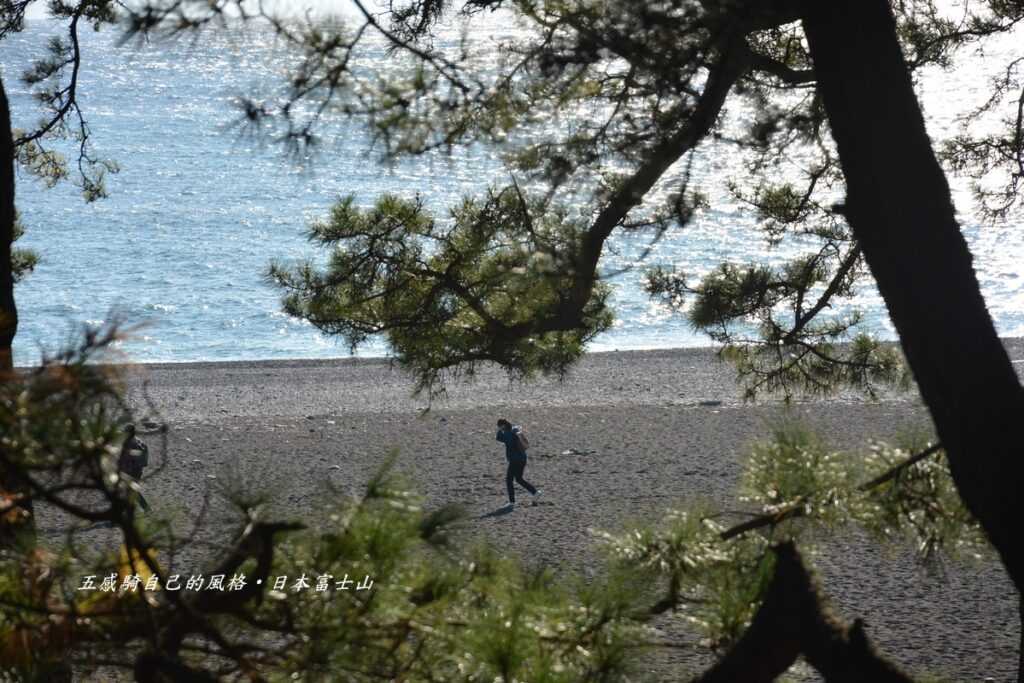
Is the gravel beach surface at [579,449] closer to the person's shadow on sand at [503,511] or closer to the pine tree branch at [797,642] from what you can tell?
the person's shadow on sand at [503,511]

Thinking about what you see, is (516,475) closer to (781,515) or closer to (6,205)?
(6,205)

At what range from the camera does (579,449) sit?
10500 mm

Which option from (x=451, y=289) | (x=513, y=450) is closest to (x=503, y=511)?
(x=513, y=450)

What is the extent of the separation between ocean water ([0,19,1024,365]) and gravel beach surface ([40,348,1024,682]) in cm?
139

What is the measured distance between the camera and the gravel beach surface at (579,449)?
6.38 m

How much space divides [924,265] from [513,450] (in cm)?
645

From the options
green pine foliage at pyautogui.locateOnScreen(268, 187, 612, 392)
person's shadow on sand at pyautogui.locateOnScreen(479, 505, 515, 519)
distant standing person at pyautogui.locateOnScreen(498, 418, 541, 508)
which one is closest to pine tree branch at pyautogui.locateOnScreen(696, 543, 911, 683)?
green pine foliage at pyautogui.locateOnScreen(268, 187, 612, 392)

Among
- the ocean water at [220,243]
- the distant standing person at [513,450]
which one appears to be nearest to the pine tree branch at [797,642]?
the distant standing person at [513,450]

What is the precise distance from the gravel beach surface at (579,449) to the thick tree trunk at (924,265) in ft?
9.12

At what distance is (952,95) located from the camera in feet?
110

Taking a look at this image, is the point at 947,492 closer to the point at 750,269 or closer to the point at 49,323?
the point at 750,269

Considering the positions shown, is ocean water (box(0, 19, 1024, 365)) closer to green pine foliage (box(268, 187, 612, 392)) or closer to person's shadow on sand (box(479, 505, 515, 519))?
person's shadow on sand (box(479, 505, 515, 519))

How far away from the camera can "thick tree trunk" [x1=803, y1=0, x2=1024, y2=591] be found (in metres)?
1.93

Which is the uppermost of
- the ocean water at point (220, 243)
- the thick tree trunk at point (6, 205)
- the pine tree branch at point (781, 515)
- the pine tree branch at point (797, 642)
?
the thick tree trunk at point (6, 205)
